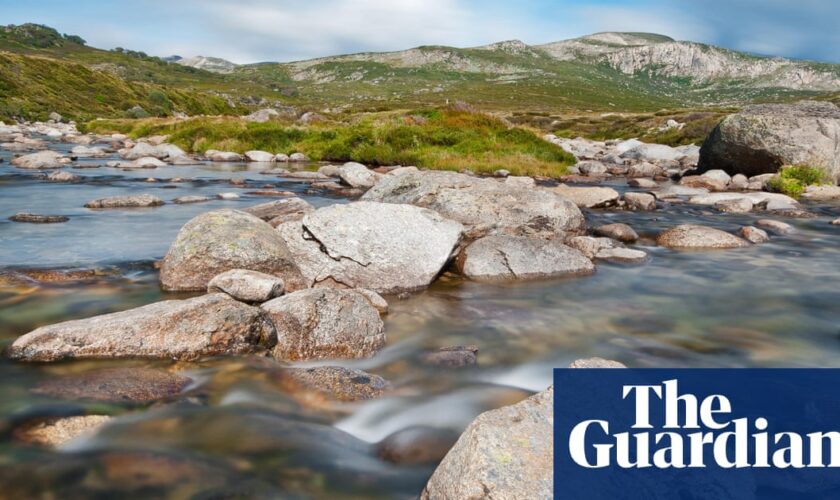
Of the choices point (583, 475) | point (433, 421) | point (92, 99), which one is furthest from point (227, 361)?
point (92, 99)

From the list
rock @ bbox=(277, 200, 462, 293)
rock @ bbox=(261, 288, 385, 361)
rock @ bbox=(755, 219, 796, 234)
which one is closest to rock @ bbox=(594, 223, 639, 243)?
rock @ bbox=(755, 219, 796, 234)

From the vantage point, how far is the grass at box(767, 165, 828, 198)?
2403cm

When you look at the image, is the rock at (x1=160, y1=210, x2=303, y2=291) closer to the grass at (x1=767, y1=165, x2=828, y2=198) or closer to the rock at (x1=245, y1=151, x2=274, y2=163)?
the grass at (x1=767, y1=165, x2=828, y2=198)

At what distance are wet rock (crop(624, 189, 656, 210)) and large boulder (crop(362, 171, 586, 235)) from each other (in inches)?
265

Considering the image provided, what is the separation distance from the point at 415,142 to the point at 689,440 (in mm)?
27144

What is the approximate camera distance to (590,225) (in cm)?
1511

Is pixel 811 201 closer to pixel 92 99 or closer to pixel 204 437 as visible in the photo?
pixel 204 437

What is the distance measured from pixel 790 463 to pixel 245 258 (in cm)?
729

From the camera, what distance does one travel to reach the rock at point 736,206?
19453 mm

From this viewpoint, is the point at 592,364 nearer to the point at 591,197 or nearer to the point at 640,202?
the point at 591,197

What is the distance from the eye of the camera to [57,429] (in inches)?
193

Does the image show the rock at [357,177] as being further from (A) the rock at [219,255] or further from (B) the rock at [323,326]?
(B) the rock at [323,326]

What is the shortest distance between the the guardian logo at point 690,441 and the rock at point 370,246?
4767 millimetres

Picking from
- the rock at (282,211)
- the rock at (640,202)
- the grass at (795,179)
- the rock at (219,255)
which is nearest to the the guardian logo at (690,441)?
the rock at (219,255)
